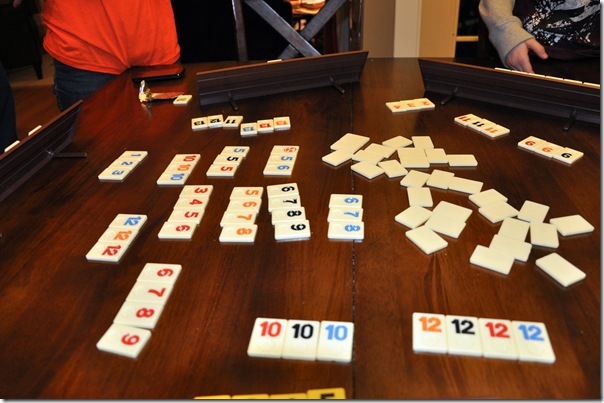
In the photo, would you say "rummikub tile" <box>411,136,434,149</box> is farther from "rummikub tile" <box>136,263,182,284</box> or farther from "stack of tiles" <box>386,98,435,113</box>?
"rummikub tile" <box>136,263,182,284</box>

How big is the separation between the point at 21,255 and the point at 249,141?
662mm

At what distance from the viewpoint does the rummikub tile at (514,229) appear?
0.89 m

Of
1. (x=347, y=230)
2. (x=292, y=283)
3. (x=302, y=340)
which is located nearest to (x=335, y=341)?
(x=302, y=340)

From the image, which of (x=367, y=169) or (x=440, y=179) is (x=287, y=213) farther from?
(x=440, y=179)

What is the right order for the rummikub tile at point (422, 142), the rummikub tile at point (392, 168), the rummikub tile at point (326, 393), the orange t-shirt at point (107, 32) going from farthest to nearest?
the orange t-shirt at point (107, 32) → the rummikub tile at point (422, 142) → the rummikub tile at point (392, 168) → the rummikub tile at point (326, 393)

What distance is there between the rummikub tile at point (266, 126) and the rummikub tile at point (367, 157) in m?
0.32

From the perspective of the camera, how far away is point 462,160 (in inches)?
45.9

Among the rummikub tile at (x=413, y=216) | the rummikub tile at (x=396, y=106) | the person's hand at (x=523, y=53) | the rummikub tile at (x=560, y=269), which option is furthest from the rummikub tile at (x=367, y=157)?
the person's hand at (x=523, y=53)

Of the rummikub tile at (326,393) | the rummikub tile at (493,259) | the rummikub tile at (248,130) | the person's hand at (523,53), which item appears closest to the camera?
the rummikub tile at (326,393)

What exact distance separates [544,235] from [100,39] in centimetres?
172

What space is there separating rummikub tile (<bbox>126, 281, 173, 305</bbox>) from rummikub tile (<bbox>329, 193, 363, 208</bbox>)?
0.39 metres

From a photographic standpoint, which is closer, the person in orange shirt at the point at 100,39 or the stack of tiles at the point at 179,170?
the stack of tiles at the point at 179,170

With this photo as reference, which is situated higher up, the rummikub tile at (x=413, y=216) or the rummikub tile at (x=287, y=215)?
the rummikub tile at (x=287, y=215)

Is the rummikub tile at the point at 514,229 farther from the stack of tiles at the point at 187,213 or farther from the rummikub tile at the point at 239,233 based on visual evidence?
the stack of tiles at the point at 187,213
